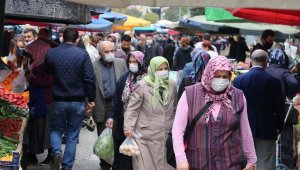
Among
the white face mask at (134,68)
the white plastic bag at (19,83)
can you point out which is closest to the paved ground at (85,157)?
the white plastic bag at (19,83)

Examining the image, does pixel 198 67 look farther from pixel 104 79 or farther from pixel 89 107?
pixel 104 79

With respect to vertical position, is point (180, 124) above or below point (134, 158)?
above

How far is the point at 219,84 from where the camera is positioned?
5855 mm

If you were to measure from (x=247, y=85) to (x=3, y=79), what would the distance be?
3025mm

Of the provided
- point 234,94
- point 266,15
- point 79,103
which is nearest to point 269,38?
point 266,15

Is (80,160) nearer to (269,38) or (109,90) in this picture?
(109,90)

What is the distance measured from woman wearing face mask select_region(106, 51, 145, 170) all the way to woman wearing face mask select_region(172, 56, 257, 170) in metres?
2.42

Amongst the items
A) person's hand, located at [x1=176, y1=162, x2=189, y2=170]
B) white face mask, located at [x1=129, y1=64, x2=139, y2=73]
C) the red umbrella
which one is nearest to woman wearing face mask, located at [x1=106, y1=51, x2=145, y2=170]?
white face mask, located at [x1=129, y1=64, x2=139, y2=73]

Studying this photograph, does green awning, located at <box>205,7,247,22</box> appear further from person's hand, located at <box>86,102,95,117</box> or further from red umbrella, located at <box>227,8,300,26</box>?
person's hand, located at <box>86,102,95,117</box>

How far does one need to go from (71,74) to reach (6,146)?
7.60 feet

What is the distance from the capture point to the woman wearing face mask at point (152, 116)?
7633mm

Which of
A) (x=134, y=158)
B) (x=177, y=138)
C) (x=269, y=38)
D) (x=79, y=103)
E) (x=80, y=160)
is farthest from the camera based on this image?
(x=269, y=38)

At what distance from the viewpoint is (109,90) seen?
10.4 metres

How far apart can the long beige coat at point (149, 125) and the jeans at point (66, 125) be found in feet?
5.60
